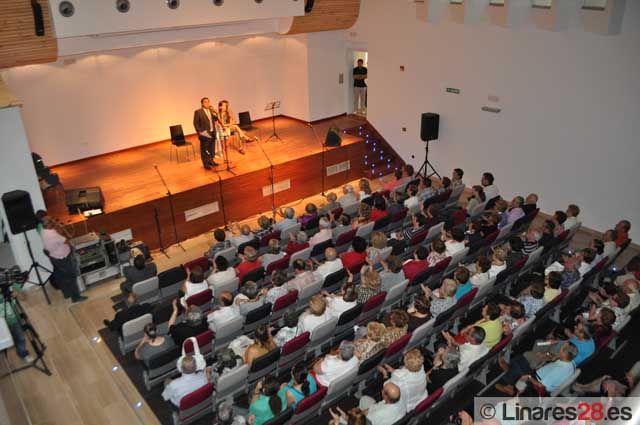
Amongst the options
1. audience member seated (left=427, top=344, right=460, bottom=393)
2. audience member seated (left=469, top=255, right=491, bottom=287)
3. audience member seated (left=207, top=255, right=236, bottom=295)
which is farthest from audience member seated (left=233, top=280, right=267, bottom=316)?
audience member seated (left=469, top=255, right=491, bottom=287)

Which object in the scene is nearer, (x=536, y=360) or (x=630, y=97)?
(x=536, y=360)

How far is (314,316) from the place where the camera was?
6102mm

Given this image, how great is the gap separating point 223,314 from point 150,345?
36.1 inches

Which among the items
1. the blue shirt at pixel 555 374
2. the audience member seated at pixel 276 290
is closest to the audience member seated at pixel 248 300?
the audience member seated at pixel 276 290

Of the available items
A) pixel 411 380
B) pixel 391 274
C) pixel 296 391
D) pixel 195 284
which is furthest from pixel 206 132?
pixel 411 380

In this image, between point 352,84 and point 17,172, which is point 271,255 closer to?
point 17,172

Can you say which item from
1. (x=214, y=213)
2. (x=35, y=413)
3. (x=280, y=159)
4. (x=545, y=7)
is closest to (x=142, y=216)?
(x=214, y=213)

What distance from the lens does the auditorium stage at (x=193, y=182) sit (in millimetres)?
9805

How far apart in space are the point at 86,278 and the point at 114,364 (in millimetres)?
2336

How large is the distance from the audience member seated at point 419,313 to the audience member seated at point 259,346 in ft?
5.79

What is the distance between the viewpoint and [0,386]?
632 cm

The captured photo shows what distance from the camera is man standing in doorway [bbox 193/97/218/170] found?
1118 cm

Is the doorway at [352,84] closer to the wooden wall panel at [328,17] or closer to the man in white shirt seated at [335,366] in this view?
the wooden wall panel at [328,17]

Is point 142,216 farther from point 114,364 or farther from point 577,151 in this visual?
point 577,151
